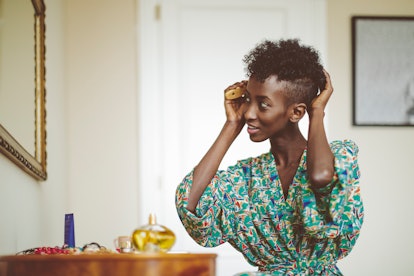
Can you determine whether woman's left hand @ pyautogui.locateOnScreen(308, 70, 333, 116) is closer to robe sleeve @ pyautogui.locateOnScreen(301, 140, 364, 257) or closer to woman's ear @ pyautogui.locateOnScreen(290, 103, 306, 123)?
woman's ear @ pyautogui.locateOnScreen(290, 103, 306, 123)

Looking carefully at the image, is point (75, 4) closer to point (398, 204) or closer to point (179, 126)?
point (179, 126)

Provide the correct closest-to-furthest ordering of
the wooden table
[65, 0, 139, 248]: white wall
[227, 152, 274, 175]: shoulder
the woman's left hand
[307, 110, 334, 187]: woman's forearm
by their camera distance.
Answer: the wooden table
[307, 110, 334, 187]: woman's forearm
the woman's left hand
[227, 152, 274, 175]: shoulder
[65, 0, 139, 248]: white wall

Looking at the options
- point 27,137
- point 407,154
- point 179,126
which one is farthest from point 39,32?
point 407,154

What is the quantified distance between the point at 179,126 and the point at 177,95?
19 centimetres

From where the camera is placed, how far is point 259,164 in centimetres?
221

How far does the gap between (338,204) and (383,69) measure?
2.84 meters

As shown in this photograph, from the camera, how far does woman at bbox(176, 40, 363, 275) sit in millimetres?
1984

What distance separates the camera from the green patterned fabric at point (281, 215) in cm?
196

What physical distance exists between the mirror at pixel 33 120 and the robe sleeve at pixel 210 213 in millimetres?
532

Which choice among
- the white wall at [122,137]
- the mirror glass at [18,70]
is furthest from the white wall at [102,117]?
the mirror glass at [18,70]

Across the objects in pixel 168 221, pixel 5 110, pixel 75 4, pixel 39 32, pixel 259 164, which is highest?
pixel 75 4

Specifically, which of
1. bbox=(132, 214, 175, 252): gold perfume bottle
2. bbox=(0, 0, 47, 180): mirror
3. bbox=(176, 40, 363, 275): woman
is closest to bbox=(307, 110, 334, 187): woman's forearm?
bbox=(176, 40, 363, 275): woman

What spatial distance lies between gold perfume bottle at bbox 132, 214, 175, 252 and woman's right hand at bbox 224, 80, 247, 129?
0.65m

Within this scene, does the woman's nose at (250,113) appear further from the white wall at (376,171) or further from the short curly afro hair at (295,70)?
the white wall at (376,171)
